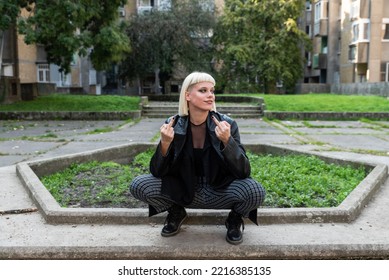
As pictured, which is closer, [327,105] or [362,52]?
[327,105]

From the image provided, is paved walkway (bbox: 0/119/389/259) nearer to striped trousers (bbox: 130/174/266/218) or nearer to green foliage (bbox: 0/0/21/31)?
striped trousers (bbox: 130/174/266/218)

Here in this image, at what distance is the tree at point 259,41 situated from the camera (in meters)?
30.7

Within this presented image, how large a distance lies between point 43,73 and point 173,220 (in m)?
28.9

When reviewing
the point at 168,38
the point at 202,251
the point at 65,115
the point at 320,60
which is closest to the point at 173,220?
the point at 202,251

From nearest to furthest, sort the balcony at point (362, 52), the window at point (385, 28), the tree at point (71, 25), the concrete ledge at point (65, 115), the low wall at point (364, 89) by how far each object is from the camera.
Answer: the tree at point (71, 25) < the concrete ledge at point (65, 115) < the low wall at point (364, 89) < the window at point (385, 28) < the balcony at point (362, 52)

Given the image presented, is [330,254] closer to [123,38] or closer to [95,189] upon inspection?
[95,189]

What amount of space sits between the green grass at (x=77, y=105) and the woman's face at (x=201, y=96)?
15445 mm

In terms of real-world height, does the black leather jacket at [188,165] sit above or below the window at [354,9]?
below

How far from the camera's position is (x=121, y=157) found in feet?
27.3

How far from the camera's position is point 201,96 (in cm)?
373

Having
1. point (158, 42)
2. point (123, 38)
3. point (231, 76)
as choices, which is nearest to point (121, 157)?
point (123, 38)

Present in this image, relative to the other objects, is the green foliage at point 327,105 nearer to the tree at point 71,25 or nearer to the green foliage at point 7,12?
the tree at point 71,25

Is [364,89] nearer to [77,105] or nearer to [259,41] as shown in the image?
[259,41]

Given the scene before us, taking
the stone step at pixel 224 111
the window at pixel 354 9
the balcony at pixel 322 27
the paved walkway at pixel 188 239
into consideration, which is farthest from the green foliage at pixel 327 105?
the balcony at pixel 322 27
